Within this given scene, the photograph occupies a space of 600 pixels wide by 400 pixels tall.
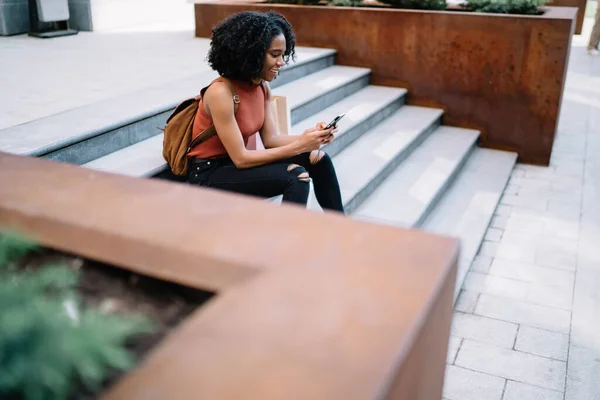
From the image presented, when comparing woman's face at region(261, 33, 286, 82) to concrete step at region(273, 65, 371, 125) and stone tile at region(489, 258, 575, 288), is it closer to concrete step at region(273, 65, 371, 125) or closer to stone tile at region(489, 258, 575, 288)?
concrete step at region(273, 65, 371, 125)

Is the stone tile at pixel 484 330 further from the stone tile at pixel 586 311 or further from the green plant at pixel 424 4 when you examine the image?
the green plant at pixel 424 4

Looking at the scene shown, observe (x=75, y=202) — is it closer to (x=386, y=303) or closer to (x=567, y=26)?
(x=386, y=303)

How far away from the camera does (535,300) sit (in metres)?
3.19

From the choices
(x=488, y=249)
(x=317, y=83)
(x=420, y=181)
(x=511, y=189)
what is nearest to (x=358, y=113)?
(x=317, y=83)

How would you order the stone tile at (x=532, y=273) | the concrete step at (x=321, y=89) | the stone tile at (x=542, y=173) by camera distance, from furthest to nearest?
the stone tile at (x=542, y=173)
the concrete step at (x=321, y=89)
the stone tile at (x=532, y=273)

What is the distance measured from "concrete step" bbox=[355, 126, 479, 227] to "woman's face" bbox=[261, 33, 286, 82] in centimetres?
121

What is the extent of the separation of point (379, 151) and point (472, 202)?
2.47 ft

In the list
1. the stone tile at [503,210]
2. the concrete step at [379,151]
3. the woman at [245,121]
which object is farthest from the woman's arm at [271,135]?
the stone tile at [503,210]

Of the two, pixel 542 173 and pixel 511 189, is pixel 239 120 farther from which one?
pixel 542 173

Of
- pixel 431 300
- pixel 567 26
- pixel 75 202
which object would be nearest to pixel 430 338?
pixel 431 300

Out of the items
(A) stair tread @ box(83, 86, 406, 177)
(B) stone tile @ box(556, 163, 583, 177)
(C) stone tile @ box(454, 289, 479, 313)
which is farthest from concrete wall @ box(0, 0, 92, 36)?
(C) stone tile @ box(454, 289, 479, 313)

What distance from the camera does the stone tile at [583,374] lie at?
A: 249cm

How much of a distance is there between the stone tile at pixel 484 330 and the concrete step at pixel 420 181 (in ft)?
2.44

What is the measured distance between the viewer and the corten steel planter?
2.87ft
